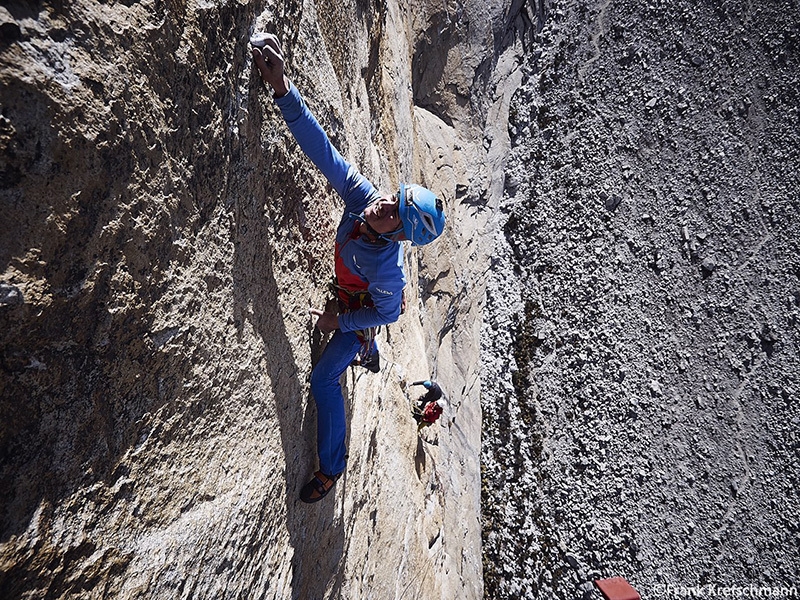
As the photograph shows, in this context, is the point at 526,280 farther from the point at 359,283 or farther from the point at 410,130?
the point at 359,283

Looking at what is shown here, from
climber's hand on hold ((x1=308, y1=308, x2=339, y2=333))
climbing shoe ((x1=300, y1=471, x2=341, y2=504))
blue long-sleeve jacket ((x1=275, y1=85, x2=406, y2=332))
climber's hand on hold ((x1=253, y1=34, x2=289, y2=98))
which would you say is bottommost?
climbing shoe ((x1=300, y1=471, x2=341, y2=504))

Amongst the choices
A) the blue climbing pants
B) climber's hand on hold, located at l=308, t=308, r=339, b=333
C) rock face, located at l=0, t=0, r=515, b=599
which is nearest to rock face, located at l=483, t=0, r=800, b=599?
rock face, located at l=0, t=0, r=515, b=599

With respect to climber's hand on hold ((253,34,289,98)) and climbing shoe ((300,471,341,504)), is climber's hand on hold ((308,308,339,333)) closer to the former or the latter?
climbing shoe ((300,471,341,504))

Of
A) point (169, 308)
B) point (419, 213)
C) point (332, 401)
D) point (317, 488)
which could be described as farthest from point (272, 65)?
point (317, 488)

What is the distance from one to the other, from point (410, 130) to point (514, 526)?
30.3 ft

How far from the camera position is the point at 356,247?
4027 millimetres

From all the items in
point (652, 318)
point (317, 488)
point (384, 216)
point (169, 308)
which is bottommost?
point (317, 488)

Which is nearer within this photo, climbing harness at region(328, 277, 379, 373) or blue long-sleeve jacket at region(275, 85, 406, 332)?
blue long-sleeve jacket at region(275, 85, 406, 332)

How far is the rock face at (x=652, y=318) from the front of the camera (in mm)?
10438

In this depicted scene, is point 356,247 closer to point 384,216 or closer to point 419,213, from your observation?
point 384,216

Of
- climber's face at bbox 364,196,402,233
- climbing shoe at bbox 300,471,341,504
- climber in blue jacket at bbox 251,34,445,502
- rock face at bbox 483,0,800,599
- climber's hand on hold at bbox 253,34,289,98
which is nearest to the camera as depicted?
climber's hand on hold at bbox 253,34,289,98

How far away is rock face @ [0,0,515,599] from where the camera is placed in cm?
200

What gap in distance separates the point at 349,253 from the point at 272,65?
1550 millimetres

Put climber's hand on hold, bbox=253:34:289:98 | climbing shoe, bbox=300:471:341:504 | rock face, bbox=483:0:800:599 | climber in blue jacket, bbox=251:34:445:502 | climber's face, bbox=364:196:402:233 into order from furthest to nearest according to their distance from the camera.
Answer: rock face, bbox=483:0:800:599 → climbing shoe, bbox=300:471:341:504 → climber's face, bbox=364:196:402:233 → climber in blue jacket, bbox=251:34:445:502 → climber's hand on hold, bbox=253:34:289:98
